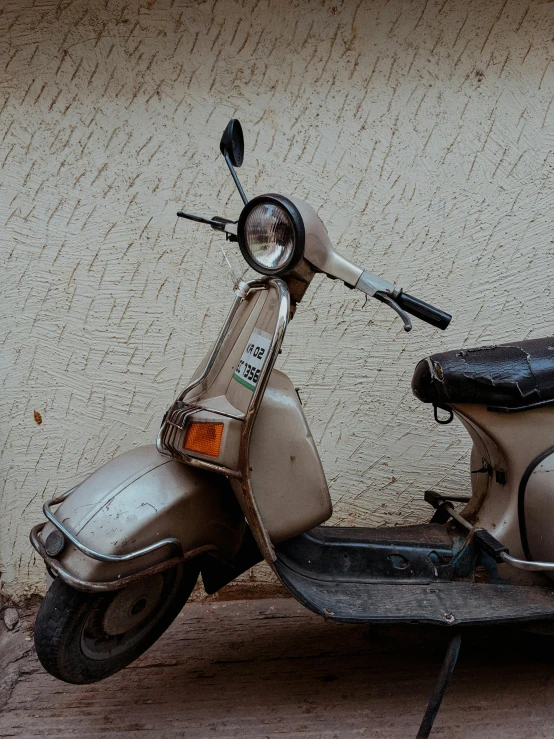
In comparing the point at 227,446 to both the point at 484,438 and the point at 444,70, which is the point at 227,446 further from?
the point at 444,70

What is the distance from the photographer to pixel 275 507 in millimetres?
1694

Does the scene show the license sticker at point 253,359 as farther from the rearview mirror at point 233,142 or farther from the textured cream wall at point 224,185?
the textured cream wall at point 224,185

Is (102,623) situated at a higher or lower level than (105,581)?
lower

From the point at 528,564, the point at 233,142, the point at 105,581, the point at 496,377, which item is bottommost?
the point at 105,581

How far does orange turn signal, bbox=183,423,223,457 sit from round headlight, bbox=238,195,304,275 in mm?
436

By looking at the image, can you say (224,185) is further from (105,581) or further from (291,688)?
(291,688)

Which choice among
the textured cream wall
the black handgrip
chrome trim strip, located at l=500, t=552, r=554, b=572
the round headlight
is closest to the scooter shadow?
chrome trim strip, located at l=500, t=552, r=554, b=572

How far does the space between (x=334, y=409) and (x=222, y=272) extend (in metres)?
0.73

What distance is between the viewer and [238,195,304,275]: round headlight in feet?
5.20

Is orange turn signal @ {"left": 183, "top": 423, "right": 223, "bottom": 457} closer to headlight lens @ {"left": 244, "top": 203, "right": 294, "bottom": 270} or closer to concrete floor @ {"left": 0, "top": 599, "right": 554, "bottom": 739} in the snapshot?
headlight lens @ {"left": 244, "top": 203, "right": 294, "bottom": 270}

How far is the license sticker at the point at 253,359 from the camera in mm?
1636

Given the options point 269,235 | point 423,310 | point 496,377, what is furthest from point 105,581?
point 496,377

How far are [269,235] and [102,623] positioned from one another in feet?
3.74

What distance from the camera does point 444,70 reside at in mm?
2508
